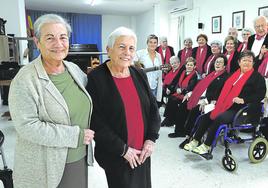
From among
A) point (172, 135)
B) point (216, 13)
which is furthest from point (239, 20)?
point (172, 135)

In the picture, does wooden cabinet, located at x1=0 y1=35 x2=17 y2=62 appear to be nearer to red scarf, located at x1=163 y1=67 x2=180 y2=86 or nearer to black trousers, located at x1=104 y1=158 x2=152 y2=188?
red scarf, located at x1=163 y1=67 x2=180 y2=86

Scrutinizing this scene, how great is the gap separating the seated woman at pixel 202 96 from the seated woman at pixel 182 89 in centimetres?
17

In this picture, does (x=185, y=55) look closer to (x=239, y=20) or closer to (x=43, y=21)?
(x=239, y=20)

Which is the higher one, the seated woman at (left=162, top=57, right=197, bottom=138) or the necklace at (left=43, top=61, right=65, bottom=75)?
the necklace at (left=43, top=61, right=65, bottom=75)

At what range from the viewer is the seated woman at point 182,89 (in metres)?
3.37

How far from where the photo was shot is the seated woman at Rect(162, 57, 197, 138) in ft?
11.0

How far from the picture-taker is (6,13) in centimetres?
566

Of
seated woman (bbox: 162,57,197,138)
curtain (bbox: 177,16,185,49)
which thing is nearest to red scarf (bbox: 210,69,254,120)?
seated woman (bbox: 162,57,197,138)

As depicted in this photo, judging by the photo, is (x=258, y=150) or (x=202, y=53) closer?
(x=258, y=150)

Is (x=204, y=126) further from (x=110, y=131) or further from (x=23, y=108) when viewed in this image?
(x=23, y=108)

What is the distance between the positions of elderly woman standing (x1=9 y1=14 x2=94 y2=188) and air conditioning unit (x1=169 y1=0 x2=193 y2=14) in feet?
19.3

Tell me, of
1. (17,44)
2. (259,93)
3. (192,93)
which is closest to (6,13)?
(17,44)

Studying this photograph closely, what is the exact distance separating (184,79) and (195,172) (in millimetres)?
1511

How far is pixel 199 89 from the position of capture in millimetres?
3074
